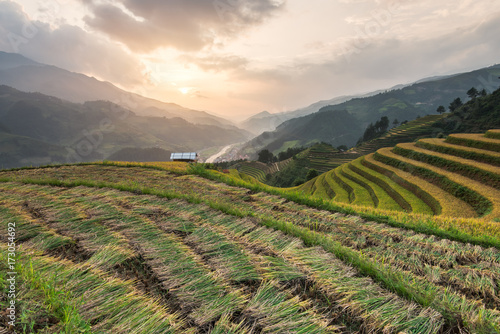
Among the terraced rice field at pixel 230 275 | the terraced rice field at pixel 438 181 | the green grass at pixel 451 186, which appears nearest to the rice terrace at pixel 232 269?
the terraced rice field at pixel 230 275

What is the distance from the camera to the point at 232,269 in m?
2.20

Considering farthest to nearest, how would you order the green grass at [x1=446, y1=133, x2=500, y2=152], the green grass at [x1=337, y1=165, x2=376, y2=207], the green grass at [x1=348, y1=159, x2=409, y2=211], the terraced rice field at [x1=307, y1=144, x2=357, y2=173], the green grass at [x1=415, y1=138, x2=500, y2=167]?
the terraced rice field at [x1=307, y1=144, x2=357, y2=173] → the green grass at [x1=337, y1=165, x2=376, y2=207] → the green grass at [x1=446, y1=133, x2=500, y2=152] → the green grass at [x1=348, y1=159, x2=409, y2=211] → the green grass at [x1=415, y1=138, x2=500, y2=167]

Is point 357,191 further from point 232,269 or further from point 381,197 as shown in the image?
point 232,269

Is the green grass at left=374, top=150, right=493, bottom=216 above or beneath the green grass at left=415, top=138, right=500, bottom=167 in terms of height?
beneath

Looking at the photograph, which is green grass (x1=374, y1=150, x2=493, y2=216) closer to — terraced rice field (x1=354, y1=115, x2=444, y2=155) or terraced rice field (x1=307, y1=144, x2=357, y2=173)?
terraced rice field (x1=307, y1=144, x2=357, y2=173)

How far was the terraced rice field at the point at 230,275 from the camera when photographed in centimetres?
160

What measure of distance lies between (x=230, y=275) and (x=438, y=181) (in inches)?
A: 775

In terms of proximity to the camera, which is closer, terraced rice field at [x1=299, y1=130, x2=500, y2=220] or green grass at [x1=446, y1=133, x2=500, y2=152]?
terraced rice field at [x1=299, y1=130, x2=500, y2=220]

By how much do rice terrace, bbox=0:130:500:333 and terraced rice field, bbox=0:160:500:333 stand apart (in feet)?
0.04

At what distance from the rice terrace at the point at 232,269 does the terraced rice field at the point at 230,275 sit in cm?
1

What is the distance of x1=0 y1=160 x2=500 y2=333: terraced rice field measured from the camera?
1.60 metres

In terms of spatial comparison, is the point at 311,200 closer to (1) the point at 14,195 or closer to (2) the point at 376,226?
(2) the point at 376,226

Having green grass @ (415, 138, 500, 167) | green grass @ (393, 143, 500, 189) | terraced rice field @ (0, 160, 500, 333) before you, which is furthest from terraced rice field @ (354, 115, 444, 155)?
terraced rice field @ (0, 160, 500, 333)

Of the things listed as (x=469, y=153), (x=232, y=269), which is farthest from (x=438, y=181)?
(x=232, y=269)
